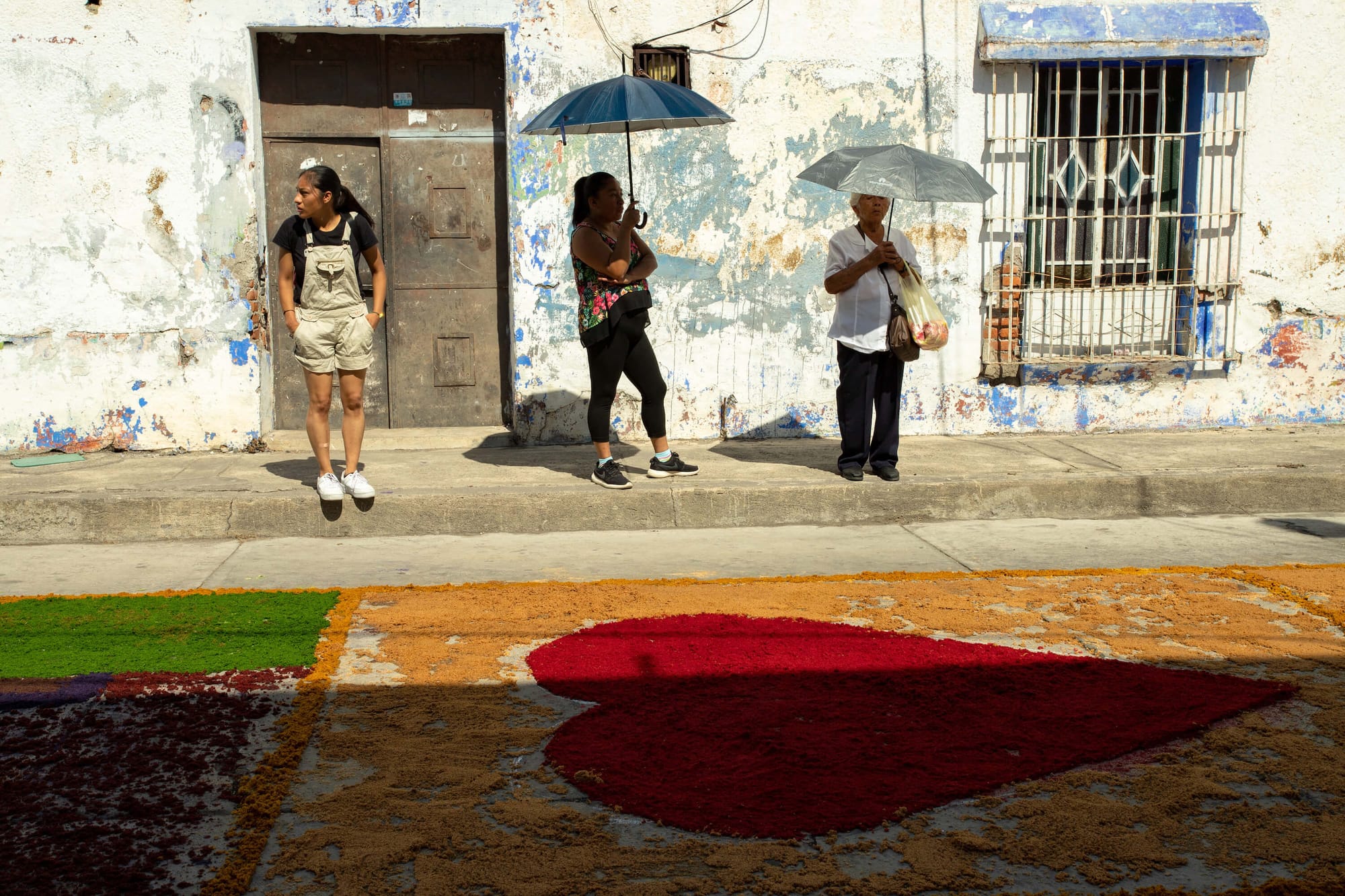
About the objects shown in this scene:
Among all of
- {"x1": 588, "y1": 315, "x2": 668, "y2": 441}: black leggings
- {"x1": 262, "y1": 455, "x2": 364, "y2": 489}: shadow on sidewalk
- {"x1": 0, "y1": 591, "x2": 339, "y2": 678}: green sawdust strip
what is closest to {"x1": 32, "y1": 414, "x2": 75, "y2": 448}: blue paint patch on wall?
{"x1": 262, "y1": 455, "x2": 364, "y2": 489}: shadow on sidewalk

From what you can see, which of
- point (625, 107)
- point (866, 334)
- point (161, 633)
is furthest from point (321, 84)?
point (161, 633)

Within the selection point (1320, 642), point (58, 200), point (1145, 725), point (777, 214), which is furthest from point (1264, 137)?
point (58, 200)

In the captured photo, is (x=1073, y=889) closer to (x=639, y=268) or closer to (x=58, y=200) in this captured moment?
(x=639, y=268)

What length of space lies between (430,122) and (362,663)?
5.11 metres

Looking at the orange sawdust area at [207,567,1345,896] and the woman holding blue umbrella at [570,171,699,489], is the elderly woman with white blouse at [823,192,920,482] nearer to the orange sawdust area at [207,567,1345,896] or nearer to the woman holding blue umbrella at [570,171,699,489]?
the woman holding blue umbrella at [570,171,699,489]

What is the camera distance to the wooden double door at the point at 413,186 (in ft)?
27.1

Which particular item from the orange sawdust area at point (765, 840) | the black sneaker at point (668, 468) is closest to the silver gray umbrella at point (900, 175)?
the black sneaker at point (668, 468)

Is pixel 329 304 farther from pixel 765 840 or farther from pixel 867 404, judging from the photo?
pixel 765 840

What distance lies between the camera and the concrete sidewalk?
21.1 feet

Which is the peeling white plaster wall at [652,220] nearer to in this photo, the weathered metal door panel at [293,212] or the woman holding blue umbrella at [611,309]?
the weathered metal door panel at [293,212]

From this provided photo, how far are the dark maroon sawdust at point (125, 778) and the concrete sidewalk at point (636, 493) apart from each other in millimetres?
2497

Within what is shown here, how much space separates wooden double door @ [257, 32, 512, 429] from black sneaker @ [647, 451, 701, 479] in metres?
2.02

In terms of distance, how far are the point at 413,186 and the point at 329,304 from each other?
2321 mm

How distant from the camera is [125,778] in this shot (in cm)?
320
